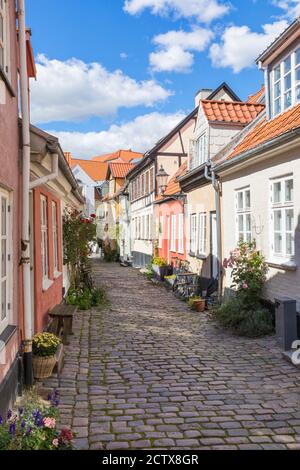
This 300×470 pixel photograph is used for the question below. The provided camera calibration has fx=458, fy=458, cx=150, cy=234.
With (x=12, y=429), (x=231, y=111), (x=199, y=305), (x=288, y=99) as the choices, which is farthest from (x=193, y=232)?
(x=12, y=429)

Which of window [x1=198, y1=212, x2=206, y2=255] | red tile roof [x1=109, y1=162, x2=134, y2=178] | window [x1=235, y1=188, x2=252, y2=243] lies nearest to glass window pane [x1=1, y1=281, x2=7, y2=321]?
window [x1=235, y1=188, x2=252, y2=243]

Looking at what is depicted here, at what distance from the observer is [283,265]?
25.2 ft

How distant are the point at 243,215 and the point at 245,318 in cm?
246

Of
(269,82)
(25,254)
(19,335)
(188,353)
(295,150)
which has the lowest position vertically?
(188,353)

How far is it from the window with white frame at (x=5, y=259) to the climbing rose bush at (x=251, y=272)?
507cm

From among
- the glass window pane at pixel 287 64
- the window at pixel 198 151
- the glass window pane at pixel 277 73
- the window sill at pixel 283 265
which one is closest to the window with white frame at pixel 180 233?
the window at pixel 198 151

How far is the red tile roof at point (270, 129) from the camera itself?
7.79m

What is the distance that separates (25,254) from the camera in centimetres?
548

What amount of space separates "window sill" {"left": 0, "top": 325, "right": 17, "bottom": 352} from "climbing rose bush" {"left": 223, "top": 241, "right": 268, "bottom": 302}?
5052 mm

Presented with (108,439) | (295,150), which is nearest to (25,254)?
(108,439)

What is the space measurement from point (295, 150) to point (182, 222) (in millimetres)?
8831

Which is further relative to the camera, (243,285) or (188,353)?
(243,285)

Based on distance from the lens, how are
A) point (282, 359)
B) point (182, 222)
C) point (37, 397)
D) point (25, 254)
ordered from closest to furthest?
1. point (37, 397)
2. point (25, 254)
3. point (282, 359)
4. point (182, 222)
